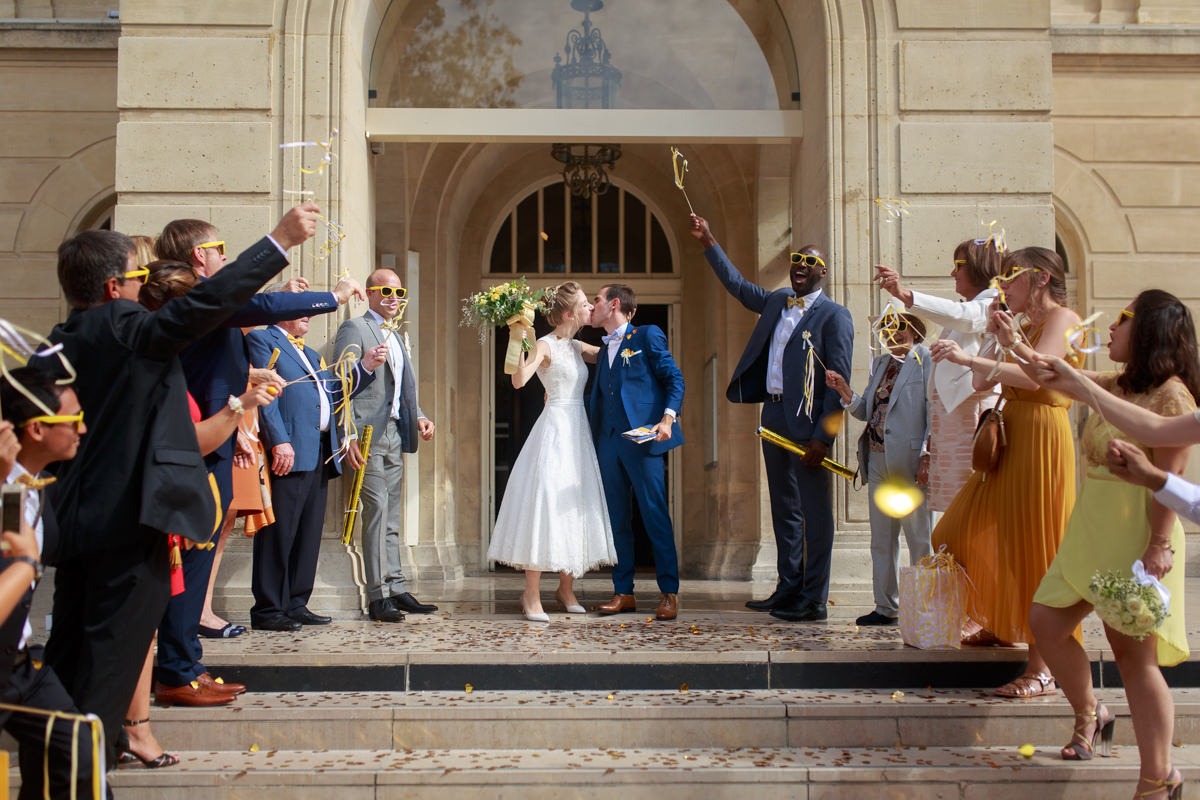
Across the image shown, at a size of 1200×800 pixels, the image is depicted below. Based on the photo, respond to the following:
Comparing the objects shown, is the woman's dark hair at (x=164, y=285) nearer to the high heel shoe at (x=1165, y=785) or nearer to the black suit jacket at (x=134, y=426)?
the black suit jacket at (x=134, y=426)

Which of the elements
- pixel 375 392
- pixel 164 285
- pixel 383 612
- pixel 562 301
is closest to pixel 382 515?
pixel 383 612

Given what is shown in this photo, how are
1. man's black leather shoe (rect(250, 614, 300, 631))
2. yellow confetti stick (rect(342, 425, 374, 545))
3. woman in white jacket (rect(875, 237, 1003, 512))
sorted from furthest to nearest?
yellow confetti stick (rect(342, 425, 374, 545)) < man's black leather shoe (rect(250, 614, 300, 631)) < woman in white jacket (rect(875, 237, 1003, 512))

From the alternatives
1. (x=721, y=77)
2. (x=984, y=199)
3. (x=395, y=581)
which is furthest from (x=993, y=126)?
(x=395, y=581)

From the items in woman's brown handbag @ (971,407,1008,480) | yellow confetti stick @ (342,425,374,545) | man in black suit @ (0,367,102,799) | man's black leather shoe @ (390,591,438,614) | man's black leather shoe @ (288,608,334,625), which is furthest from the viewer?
man's black leather shoe @ (390,591,438,614)

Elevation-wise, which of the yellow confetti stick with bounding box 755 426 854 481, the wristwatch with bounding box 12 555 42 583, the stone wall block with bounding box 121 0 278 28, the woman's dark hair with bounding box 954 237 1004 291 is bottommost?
the wristwatch with bounding box 12 555 42 583

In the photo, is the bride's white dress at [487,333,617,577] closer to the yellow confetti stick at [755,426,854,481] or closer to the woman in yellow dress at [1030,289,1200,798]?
the yellow confetti stick at [755,426,854,481]

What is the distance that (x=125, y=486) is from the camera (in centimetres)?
364

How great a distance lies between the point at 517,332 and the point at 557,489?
102cm

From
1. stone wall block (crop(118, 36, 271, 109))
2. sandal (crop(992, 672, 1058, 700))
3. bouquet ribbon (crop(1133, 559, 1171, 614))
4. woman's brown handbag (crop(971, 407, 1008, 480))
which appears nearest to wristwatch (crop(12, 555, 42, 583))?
bouquet ribbon (crop(1133, 559, 1171, 614))

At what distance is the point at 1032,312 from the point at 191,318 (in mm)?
3442

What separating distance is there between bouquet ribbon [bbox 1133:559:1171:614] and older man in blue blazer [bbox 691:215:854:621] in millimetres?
2717

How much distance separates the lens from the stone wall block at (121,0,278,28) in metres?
7.39

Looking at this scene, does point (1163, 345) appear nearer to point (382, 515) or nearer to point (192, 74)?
point (382, 515)

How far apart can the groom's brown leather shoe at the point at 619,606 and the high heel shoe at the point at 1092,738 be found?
2.94m
